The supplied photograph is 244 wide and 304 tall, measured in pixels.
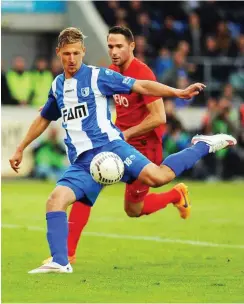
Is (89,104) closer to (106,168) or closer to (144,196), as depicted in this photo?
(106,168)

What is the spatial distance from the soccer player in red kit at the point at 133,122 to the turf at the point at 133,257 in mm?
429

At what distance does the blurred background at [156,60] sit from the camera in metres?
25.1

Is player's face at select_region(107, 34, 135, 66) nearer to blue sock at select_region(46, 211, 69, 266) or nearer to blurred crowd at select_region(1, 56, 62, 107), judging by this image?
blue sock at select_region(46, 211, 69, 266)

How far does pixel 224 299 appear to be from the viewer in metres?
8.53

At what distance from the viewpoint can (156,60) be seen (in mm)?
26828

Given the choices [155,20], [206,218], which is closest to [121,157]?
[206,218]

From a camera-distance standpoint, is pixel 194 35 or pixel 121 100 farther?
pixel 194 35

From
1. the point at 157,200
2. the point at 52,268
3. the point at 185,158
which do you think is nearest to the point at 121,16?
the point at 157,200

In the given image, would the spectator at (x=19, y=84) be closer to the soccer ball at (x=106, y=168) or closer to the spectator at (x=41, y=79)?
the spectator at (x=41, y=79)

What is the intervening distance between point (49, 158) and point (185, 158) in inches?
553

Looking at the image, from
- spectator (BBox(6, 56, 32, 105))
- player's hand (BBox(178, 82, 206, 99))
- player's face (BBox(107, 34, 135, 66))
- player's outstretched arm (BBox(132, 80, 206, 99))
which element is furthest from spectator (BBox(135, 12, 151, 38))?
player's hand (BBox(178, 82, 206, 99))

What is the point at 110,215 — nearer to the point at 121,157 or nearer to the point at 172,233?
the point at 172,233

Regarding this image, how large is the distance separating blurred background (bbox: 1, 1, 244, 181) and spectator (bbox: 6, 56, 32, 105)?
0.02 metres

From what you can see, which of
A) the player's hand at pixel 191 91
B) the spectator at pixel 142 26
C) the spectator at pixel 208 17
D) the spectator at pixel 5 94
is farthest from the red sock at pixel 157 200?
the spectator at pixel 208 17
